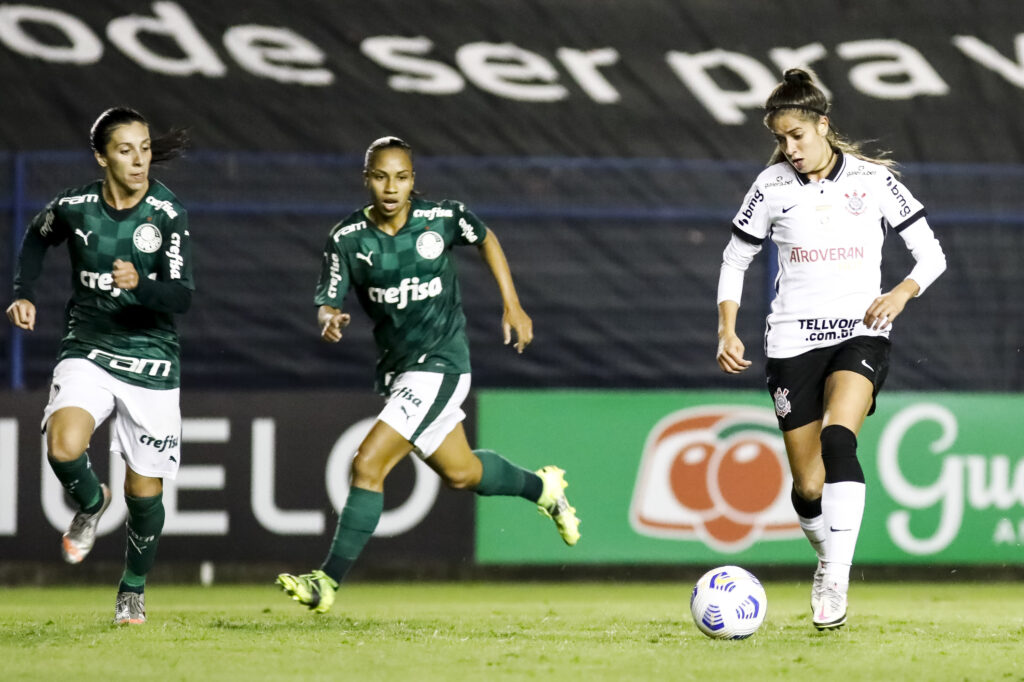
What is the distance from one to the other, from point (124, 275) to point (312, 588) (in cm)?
Result: 146

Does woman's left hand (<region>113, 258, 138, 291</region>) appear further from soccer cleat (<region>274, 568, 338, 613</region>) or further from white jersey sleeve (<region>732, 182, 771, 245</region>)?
white jersey sleeve (<region>732, 182, 771, 245</region>)

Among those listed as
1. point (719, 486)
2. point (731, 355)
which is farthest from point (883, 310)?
point (719, 486)

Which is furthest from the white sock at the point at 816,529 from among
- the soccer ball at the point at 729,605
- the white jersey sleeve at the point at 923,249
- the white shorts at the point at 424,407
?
the white shorts at the point at 424,407

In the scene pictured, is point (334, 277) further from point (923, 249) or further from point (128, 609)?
point (923, 249)

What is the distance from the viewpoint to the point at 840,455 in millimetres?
6234

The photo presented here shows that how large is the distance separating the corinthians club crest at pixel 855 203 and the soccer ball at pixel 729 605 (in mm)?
1502

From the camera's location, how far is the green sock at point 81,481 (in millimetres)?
6480

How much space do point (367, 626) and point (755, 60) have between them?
18.2 ft

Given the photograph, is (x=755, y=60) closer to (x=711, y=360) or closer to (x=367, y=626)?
(x=711, y=360)

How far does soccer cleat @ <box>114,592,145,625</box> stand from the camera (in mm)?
6715

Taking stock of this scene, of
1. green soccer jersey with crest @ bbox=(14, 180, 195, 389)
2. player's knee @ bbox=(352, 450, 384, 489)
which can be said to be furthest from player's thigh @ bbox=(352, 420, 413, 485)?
green soccer jersey with crest @ bbox=(14, 180, 195, 389)

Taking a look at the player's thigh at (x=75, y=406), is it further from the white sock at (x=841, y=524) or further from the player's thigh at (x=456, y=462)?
the white sock at (x=841, y=524)

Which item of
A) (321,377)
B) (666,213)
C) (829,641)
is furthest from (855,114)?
(829,641)

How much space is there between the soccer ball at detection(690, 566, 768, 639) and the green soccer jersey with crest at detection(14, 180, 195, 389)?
7.72 feet
